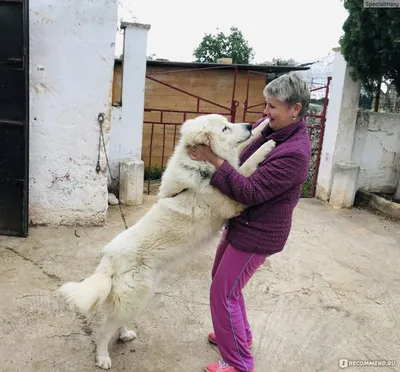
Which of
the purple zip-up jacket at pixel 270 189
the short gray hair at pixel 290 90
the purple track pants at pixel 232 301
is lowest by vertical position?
the purple track pants at pixel 232 301

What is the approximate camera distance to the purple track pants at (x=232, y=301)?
2471 millimetres

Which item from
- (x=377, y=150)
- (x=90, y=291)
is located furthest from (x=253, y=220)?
(x=377, y=150)

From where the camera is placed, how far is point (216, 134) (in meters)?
2.48

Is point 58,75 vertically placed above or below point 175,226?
above

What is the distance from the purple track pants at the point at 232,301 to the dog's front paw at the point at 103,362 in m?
0.76

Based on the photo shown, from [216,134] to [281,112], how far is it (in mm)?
403

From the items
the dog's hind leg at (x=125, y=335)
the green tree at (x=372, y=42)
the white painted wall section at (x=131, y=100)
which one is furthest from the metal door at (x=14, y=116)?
the green tree at (x=372, y=42)

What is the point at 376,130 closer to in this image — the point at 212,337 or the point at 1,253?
the point at 212,337

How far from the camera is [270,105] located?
239 cm

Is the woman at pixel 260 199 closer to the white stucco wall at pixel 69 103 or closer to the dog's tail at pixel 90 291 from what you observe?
the dog's tail at pixel 90 291

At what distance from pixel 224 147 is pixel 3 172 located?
3170 mm

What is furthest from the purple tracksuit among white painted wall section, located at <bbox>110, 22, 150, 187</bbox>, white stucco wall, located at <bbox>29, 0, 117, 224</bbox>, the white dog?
white painted wall section, located at <bbox>110, 22, 150, 187</bbox>

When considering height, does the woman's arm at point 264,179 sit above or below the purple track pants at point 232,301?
above

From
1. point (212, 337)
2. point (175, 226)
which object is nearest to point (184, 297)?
point (212, 337)
